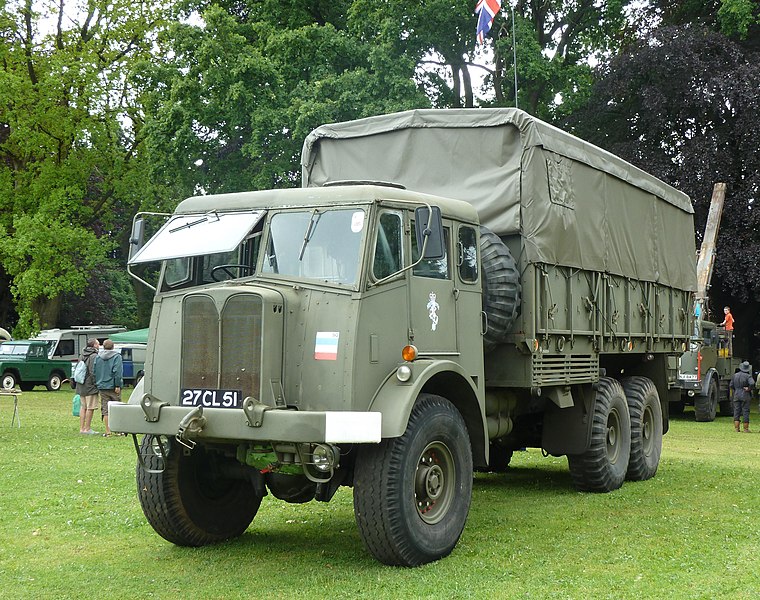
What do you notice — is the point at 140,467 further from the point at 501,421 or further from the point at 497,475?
the point at 497,475

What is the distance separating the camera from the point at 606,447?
487 inches

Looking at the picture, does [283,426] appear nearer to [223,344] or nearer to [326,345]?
[326,345]

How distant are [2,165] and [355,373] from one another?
1420 inches

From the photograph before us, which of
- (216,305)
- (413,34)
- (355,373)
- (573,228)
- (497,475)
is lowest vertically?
(497,475)

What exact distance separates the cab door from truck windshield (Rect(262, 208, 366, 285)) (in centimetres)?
60

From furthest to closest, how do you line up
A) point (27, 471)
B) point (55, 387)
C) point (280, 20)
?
point (55, 387) < point (280, 20) < point (27, 471)

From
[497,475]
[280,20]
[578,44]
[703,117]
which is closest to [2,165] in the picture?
[280,20]

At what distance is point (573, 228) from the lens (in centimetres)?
1149

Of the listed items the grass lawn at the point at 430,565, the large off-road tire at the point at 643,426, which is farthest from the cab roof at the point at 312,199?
the large off-road tire at the point at 643,426

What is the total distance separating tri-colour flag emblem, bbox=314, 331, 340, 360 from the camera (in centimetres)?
787

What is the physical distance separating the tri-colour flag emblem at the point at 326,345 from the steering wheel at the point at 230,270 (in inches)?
36.1

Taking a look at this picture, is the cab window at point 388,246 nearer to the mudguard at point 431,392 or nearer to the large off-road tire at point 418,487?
the mudguard at point 431,392

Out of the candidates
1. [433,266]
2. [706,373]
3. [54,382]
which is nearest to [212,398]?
[433,266]

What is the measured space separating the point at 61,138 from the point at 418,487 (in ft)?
113
